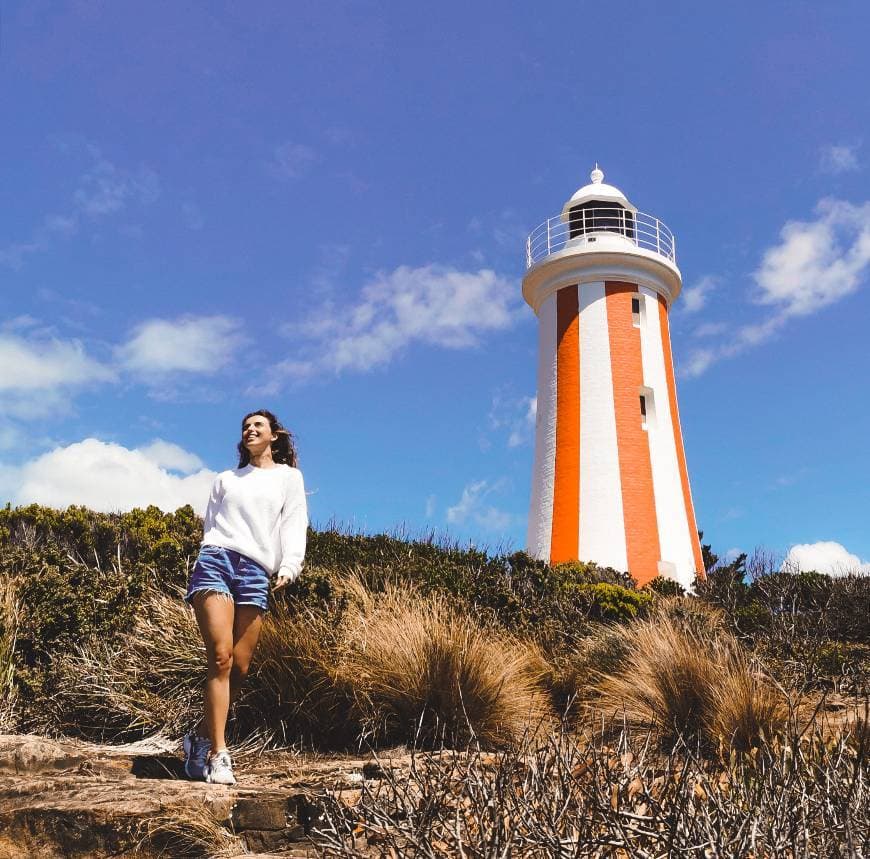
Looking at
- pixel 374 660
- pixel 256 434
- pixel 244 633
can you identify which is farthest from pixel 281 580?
pixel 374 660

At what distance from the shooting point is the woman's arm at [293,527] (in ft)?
16.2

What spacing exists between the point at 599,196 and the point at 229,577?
17701 millimetres

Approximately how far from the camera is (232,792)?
430 centimetres

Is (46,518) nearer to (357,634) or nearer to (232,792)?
(357,634)

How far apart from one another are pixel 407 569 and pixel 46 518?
6986 millimetres

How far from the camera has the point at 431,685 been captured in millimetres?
5590

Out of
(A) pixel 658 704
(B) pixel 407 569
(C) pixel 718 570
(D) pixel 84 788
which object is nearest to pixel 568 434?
(C) pixel 718 570

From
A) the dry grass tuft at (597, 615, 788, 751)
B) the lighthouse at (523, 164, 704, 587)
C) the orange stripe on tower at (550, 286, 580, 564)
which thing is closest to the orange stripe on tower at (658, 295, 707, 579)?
the lighthouse at (523, 164, 704, 587)

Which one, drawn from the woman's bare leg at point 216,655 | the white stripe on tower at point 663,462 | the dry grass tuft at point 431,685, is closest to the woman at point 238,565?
the woman's bare leg at point 216,655

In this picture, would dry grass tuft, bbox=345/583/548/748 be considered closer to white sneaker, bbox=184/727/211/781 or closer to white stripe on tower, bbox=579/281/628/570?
white sneaker, bbox=184/727/211/781

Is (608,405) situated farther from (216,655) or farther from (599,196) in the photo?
(216,655)

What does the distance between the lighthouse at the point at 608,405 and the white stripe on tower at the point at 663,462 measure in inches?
1.1

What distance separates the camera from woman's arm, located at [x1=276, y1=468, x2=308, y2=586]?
4.94 metres

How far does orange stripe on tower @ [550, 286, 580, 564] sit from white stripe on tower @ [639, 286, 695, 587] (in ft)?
5.31
